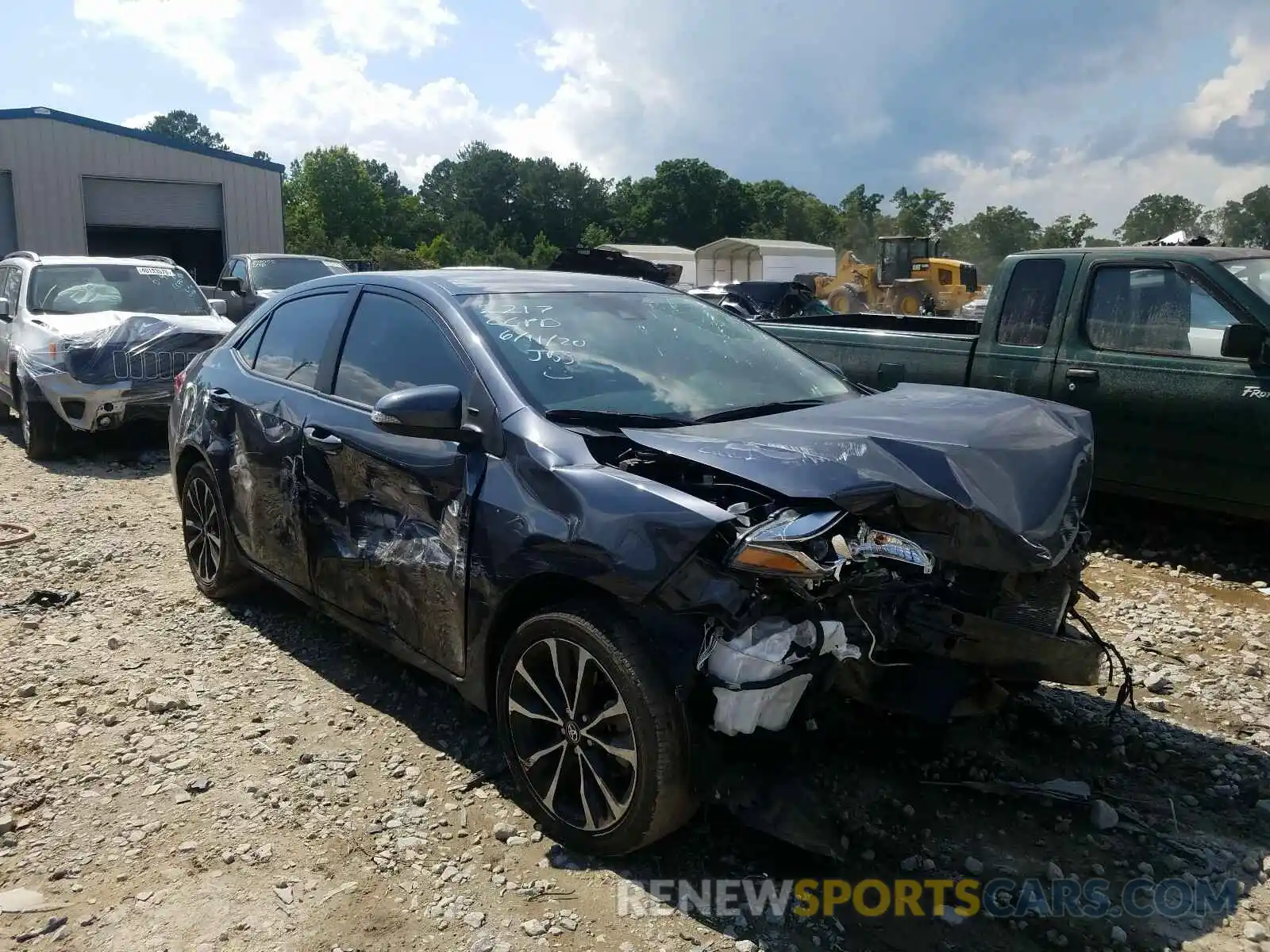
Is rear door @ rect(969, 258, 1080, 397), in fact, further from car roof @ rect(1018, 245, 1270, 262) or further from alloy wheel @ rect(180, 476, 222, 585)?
alloy wheel @ rect(180, 476, 222, 585)

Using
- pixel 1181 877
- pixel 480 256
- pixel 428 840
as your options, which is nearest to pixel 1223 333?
pixel 1181 877

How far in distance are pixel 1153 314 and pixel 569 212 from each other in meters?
89.9

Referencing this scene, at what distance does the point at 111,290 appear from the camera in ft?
32.3

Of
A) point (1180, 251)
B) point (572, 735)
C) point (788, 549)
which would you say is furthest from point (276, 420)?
point (1180, 251)

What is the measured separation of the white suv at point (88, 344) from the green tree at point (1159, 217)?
36731mm

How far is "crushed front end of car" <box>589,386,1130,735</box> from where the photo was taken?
2.54 metres

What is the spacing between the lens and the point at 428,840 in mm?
3072

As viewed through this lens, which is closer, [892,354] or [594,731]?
[594,731]

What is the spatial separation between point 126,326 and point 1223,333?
8.53 meters

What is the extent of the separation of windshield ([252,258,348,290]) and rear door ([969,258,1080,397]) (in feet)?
37.6

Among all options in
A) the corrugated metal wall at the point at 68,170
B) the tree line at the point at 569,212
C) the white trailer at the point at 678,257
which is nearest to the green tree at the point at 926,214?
the tree line at the point at 569,212

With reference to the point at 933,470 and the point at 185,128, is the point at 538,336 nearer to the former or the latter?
the point at 933,470

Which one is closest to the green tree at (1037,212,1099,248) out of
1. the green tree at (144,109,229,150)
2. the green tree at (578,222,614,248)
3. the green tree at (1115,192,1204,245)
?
the green tree at (1115,192,1204,245)

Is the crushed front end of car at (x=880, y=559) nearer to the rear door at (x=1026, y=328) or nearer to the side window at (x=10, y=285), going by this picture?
the rear door at (x=1026, y=328)
